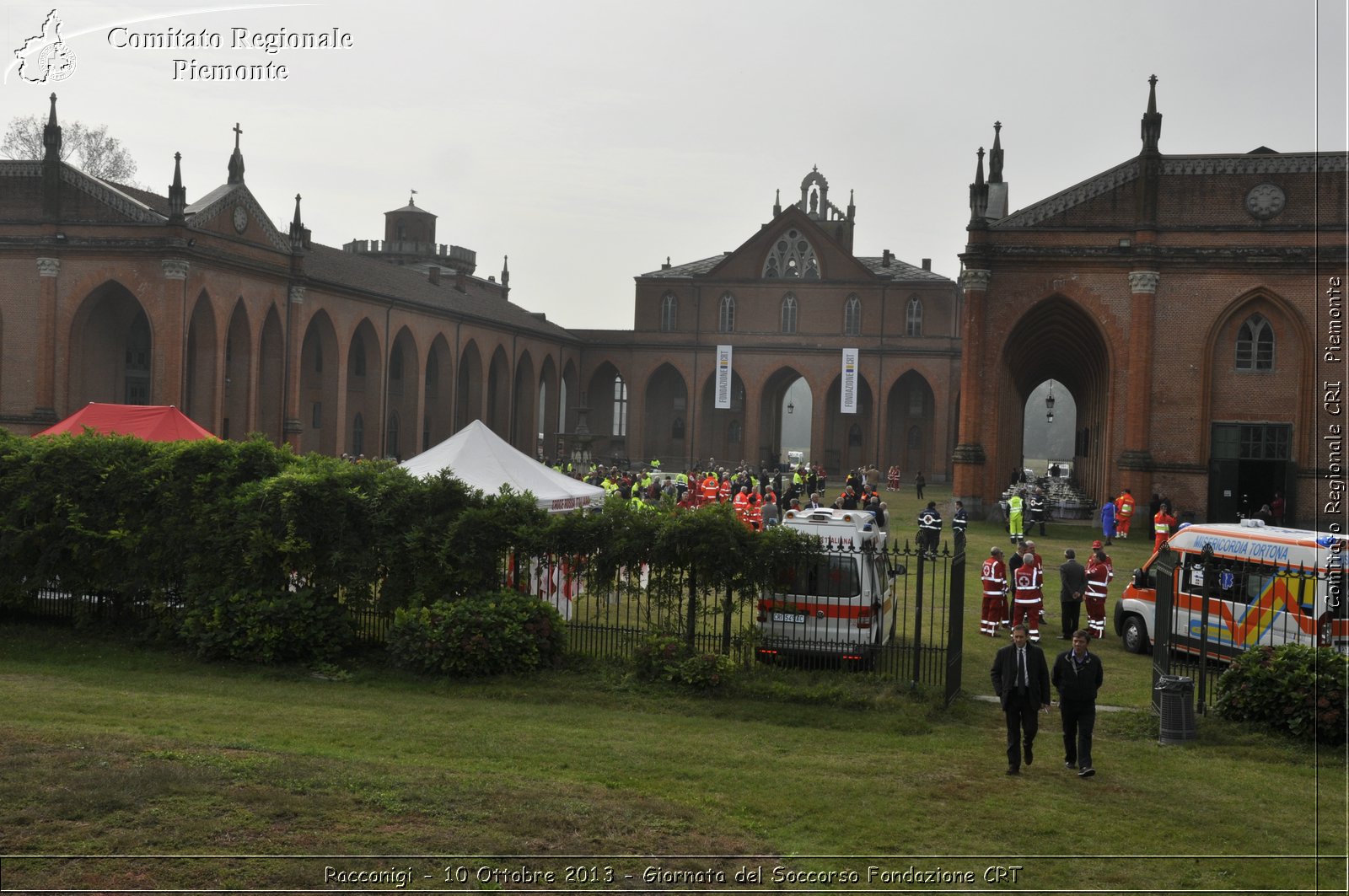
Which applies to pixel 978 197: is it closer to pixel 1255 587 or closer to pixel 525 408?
pixel 1255 587

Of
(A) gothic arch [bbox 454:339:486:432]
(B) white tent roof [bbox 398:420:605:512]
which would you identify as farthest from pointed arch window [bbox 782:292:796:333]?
(B) white tent roof [bbox 398:420:605:512]

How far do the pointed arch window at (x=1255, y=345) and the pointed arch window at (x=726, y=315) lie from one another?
35103 mm

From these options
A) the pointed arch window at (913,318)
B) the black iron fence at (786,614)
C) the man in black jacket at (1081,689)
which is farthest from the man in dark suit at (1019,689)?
the pointed arch window at (913,318)

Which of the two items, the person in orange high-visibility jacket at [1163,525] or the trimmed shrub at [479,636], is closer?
the trimmed shrub at [479,636]

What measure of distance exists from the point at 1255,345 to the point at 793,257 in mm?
34383

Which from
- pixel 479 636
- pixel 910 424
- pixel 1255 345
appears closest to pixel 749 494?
pixel 479 636

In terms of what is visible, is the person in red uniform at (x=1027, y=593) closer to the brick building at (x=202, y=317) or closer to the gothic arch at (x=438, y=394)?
the brick building at (x=202, y=317)

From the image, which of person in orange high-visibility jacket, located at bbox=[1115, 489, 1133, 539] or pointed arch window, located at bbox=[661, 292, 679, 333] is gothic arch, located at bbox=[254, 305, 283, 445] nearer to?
pointed arch window, located at bbox=[661, 292, 679, 333]

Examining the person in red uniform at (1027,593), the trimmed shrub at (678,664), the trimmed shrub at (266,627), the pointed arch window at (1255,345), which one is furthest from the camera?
the pointed arch window at (1255,345)

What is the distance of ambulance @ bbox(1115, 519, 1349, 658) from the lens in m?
12.4

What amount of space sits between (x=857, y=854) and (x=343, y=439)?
44.4 meters

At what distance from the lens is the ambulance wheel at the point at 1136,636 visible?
15617 millimetres

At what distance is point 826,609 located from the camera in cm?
1320

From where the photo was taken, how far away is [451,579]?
13586 mm
